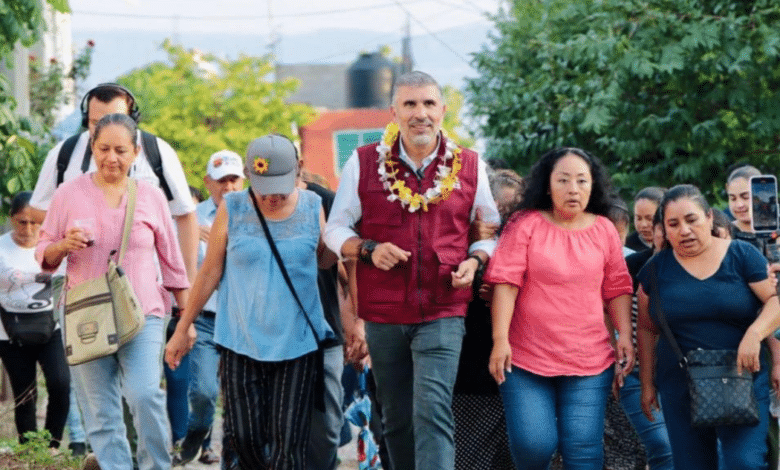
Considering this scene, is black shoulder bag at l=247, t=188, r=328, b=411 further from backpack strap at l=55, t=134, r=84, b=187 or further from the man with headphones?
backpack strap at l=55, t=134, r=84, b=187

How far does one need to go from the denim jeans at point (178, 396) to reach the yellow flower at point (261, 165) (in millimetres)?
3893

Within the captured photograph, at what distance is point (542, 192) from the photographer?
7668 millimetres

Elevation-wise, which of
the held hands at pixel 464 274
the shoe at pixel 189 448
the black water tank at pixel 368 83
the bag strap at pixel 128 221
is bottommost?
the shoe at pixel 189 448

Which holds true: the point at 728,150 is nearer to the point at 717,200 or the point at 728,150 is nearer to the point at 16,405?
the point at 717,200

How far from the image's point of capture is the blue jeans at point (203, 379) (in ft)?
36.1

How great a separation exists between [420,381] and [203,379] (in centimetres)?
402

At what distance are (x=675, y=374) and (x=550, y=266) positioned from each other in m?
0.94

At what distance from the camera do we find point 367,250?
7.32 metres

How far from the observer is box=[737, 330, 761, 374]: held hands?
7391 millimetres

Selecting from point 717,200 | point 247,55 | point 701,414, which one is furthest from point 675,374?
point 247,55

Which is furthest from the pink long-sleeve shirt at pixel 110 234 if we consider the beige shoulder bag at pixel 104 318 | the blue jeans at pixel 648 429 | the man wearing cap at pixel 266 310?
the blue jeans at pixel 648 429

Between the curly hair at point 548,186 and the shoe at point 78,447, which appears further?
the shoe at point 78,447

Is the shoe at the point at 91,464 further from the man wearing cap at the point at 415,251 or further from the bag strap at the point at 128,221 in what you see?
the man wearing cap at the point at 415,251

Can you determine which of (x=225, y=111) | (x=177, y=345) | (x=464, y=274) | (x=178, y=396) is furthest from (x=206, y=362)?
(x=225, y=111)
